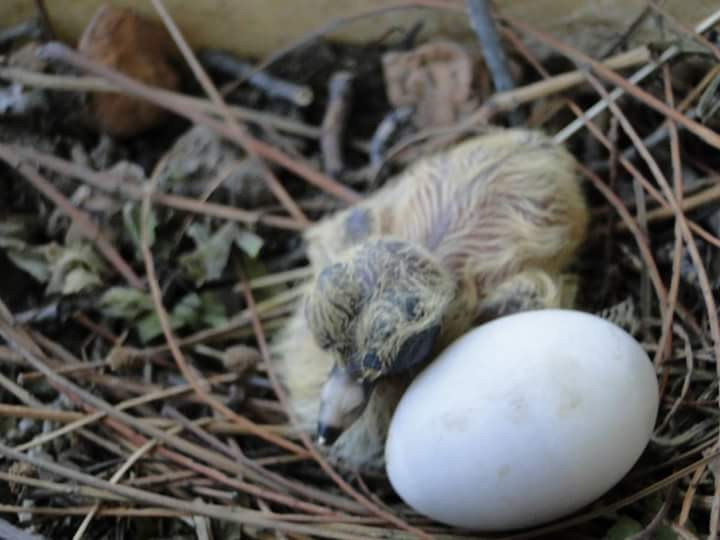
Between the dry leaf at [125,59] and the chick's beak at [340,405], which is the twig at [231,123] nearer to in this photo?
the dry leaf at [125,59]

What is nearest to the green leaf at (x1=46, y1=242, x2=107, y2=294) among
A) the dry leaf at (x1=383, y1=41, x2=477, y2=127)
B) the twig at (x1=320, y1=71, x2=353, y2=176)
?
the twig at (x1=320, y1=71, x2=353, y2=176)

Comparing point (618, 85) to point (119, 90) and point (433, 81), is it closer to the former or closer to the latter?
point (433, 81)

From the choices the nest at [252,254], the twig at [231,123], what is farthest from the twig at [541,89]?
the twig at [231,123]

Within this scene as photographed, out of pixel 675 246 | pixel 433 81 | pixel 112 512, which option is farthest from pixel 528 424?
pixel 433 81

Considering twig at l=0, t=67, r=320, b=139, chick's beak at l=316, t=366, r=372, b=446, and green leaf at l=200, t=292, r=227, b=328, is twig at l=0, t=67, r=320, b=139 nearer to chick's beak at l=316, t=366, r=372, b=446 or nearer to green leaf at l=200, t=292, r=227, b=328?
green leaf at l=200, t=292, r=227, b=328

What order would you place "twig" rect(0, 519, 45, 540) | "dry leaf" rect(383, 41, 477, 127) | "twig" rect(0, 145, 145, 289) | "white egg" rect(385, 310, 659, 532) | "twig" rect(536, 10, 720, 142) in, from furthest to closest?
1. "dry leaf" rect(383, 41, 477, 127)
2. "twig" rect(0, 145, 145, 289)
3. "twig" rect(536, 10, 720, 142)
4. "twig" rect(0, 519, 45, 540)
5. "white egg" rect(385, 310, 659, 532)

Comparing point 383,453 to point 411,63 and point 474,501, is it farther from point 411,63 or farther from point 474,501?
point 411,63

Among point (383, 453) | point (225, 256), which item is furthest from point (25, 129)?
point (383, 453)
